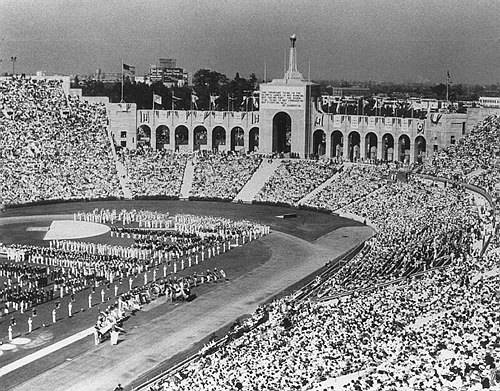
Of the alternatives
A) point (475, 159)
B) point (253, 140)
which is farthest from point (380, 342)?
point (253, 140)

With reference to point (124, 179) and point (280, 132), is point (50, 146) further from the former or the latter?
point (280, 132)

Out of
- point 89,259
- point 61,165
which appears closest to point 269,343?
point 89,259

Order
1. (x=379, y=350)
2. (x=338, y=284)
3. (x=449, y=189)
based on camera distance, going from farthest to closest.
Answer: (x=449, y=189) < (x=338, y=284) < (x=379, y=350)

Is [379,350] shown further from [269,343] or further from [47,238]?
[47,238]

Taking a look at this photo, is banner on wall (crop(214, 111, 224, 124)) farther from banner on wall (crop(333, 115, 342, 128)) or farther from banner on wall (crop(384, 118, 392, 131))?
banner on wall (crop(384, 118, 392, 131))

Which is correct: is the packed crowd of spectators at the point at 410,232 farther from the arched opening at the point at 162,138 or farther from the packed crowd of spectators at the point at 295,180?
the arched opening at the point at 162,138

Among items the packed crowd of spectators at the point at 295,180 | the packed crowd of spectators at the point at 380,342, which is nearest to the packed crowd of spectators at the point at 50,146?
the packed crowd of spectators at the point at 295,180

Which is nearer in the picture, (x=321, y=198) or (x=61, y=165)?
(x=321, y=198)
